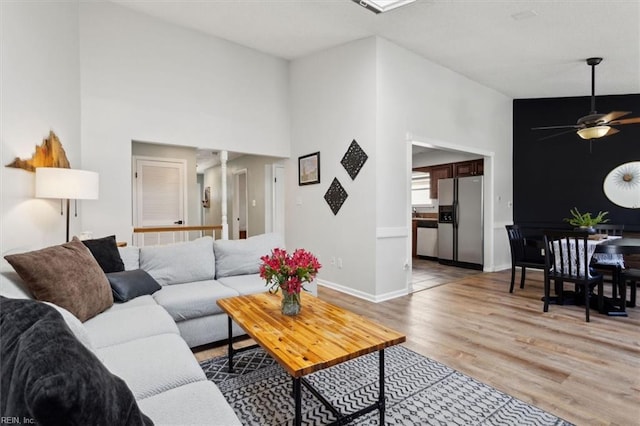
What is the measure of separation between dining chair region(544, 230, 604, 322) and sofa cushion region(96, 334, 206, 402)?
140 inches

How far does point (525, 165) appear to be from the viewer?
595cm

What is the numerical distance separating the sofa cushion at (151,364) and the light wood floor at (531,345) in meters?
0.92

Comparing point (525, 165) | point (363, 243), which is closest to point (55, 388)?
point (363, 243)

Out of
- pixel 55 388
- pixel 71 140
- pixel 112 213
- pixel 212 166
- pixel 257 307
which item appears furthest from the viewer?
pixel 212 166

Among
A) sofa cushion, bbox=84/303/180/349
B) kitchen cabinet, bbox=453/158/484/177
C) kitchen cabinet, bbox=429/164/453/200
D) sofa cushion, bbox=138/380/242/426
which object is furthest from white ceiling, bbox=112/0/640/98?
sofa cushion, bbox=138/380/242/426

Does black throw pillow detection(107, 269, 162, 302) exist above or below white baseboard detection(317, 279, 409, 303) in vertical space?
above

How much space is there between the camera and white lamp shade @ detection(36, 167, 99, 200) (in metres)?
2.53

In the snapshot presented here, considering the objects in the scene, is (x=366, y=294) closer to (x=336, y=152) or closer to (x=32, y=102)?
(x=336, y=152)

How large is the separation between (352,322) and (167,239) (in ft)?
15.1

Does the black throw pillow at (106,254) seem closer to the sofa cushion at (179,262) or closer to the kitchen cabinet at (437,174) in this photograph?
the sofa cushion at (179,262)

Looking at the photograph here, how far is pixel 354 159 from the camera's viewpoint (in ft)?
13.9

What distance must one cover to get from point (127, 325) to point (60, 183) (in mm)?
1491

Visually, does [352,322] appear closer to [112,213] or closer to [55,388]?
[55,388]

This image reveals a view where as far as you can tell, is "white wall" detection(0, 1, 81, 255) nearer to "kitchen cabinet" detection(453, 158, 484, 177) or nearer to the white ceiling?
the white ceiling
